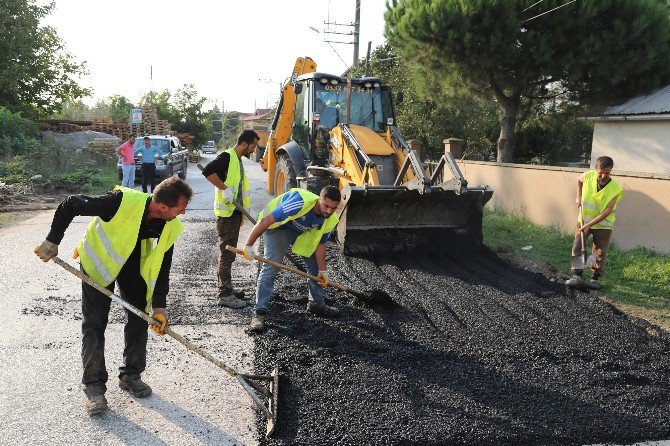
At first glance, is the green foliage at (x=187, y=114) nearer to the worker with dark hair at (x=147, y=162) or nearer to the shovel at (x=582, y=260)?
the worker with dark hair at (x=147, y=162)

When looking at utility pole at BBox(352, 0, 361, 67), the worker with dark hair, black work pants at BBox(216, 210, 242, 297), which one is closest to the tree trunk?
the worker with dark hair

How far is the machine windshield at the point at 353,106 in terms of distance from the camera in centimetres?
975

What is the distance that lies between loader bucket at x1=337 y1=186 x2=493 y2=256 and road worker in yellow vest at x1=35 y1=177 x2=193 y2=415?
4.02m

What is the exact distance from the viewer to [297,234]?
543cm

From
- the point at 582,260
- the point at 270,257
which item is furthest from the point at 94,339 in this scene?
the point at 582,260

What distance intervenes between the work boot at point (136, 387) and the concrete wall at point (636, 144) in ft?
39.6

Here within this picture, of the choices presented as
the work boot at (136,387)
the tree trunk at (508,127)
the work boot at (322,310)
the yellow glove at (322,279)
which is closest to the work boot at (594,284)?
the work boot at (322,310)

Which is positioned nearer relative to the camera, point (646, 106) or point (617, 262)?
point (617, 262)

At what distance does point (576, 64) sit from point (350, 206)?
350 inches

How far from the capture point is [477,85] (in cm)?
1532

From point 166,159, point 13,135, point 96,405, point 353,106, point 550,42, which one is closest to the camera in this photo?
point 96,405

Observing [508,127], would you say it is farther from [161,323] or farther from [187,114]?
[187,114]

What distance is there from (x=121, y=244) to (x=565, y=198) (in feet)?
27.5

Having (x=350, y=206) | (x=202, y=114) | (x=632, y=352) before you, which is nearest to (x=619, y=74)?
(x=350, y=206)
